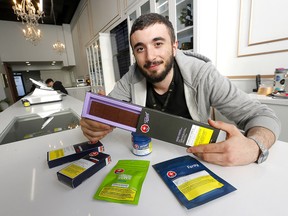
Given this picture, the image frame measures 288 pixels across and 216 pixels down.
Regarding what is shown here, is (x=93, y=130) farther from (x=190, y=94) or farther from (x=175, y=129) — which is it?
(x=190, y=94)

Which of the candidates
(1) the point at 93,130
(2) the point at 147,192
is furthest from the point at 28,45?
(2) the point at 147,192

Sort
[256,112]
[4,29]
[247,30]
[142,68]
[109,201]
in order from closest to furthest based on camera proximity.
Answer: [109,201], [256,112], [142,68], [247,30], [4,29]

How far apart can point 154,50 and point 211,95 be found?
0.33 metres

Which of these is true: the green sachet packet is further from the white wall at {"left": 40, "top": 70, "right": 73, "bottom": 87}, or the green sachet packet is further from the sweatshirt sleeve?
the white wall at {"left": 40, "top": 70, "right": 73, "bottom": 87}

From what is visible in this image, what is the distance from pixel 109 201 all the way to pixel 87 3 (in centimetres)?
457

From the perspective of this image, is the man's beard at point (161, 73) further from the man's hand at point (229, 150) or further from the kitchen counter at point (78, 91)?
the kitchen counter at point (78, 91)

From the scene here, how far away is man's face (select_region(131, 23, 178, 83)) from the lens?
708 millimetres

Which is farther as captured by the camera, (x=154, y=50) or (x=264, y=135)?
(x=154, y=50)

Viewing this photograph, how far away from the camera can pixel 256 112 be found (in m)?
0.56

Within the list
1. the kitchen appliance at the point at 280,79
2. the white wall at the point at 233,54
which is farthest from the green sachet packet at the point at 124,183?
the white wall at the point at 233,54

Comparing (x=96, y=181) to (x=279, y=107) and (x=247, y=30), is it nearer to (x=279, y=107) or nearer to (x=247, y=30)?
(x=279, y=107)

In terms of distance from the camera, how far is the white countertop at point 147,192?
0.28 metres

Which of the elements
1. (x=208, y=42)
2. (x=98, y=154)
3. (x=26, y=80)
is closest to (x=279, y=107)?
(x=208, y=42)

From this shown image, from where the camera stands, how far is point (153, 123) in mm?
397
